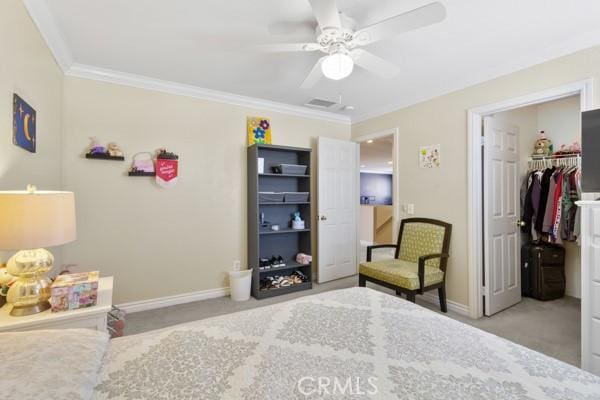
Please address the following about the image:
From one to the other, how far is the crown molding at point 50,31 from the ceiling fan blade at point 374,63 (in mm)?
2026

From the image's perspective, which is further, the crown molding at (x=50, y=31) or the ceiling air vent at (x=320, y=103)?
the ceiling air vent at (x=320, y=103)

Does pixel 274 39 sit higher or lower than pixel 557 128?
higher

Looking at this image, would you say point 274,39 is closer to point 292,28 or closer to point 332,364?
point 292,28

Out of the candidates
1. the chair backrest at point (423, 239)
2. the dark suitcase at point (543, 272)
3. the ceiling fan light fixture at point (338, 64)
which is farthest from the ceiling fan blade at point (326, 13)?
the dark suitcase at point (543, 272)

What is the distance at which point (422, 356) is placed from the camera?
3.43ft

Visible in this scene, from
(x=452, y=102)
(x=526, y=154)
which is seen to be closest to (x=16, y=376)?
(x=452, y=102)

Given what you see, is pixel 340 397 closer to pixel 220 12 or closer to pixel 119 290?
pixel 220 12

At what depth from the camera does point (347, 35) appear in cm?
179

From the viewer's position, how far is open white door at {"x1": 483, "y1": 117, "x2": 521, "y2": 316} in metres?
2.85

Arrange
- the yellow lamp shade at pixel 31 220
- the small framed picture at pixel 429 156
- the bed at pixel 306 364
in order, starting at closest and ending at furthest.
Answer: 1. the bed at pixel 306 364
2. the yellow lamp shade at pixel 31 220
3. the small framed picture at pixel 429 156

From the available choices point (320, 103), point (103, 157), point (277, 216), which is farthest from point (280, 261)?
point (103, 157)

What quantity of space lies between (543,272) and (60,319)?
14.5ft

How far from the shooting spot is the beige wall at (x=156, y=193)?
2.71 meters
